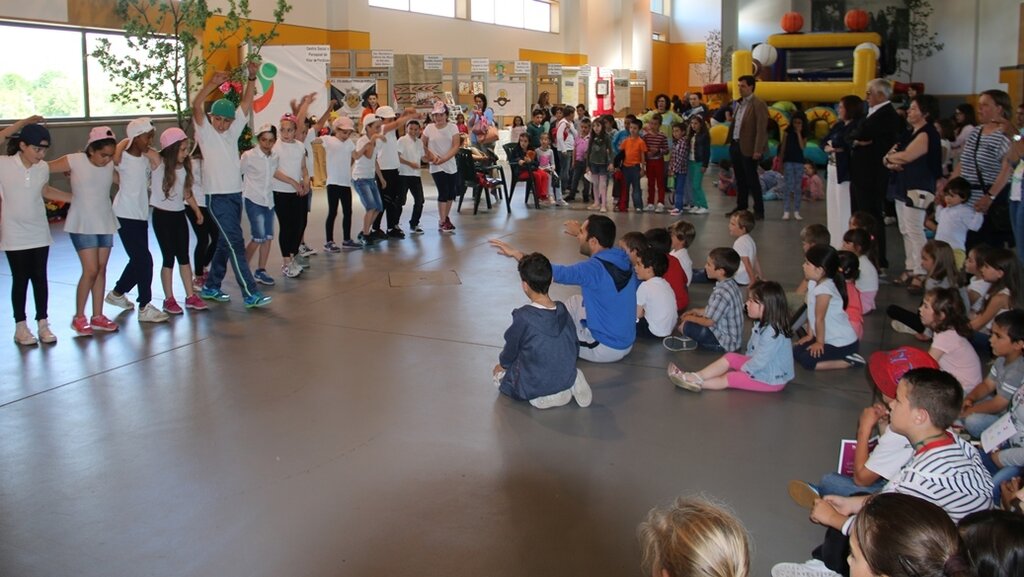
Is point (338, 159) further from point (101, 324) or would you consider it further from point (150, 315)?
point (101, 324)

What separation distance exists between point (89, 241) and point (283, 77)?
10.9 meters

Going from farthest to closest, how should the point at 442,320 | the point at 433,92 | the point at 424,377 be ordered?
the point at 433,92, the point at 442,320, the point at 424,377

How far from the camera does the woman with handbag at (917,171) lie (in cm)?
759

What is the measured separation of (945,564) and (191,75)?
16.3 m

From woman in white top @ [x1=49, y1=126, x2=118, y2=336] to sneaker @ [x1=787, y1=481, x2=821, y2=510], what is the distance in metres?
5.22

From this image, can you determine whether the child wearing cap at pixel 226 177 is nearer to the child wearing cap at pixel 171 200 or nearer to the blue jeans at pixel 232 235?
the blue jeans at pixel 232 235

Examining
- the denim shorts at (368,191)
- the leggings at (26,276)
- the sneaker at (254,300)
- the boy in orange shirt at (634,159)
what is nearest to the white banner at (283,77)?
the boy in orange shirt at (634,159)

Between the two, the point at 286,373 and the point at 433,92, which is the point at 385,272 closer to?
the point at 286,373

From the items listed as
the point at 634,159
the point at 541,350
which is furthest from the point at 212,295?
the point at 634,159

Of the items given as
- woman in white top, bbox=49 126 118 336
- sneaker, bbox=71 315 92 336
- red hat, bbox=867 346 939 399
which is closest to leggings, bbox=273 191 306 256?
woman in white top, bbox=49 126 118 336

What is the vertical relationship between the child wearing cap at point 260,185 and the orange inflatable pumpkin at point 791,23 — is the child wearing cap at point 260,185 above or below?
below

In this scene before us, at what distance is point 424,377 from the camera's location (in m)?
5.62

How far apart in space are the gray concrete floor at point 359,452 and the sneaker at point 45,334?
4.8 inches

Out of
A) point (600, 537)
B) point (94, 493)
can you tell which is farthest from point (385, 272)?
point (600, 537)
